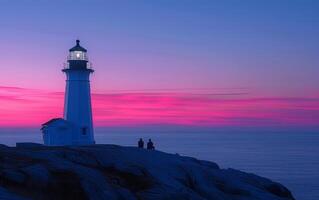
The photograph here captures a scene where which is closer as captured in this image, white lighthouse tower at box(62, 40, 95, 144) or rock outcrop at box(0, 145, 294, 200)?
rock outcrop at box(0, 145, 294, 200)

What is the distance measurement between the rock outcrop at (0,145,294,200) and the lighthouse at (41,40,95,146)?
832 inches

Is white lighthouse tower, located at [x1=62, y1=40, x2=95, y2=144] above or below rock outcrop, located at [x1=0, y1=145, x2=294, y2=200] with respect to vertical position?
above

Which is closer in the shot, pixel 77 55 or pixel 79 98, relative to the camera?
pixel 79 98

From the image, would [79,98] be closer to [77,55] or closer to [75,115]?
[75,115]

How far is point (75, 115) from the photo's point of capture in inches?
1845

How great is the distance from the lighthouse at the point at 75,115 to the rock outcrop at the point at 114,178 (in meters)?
21.1

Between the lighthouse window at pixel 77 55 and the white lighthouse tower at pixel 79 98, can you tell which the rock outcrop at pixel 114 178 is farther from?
the lighthouse window at pixel 77 55

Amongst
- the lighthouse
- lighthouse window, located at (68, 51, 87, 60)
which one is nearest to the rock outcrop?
the lighthouse

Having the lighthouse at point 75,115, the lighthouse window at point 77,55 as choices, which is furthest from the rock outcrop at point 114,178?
the lighthouse window at point 77,55

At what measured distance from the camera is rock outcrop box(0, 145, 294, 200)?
1895 cm

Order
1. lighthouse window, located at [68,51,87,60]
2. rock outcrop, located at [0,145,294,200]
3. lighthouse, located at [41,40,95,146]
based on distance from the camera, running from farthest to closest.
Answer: lighthouse window, located at [68,51,87,60] < lighthouse, located at [41,40,95,146] < rock outcrop, located at [0,145,294,200]

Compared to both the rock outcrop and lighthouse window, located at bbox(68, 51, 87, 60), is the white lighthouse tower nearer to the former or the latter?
lighthouse window, located at bbox(68, 51, 87, 60)

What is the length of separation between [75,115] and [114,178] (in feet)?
86.4

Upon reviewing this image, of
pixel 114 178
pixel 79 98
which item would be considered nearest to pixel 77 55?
pixel 79 98
